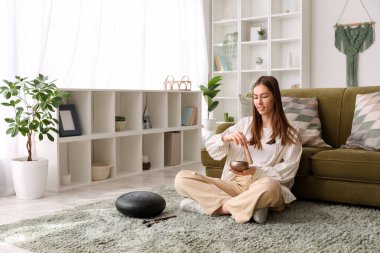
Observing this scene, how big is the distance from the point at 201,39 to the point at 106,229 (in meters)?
4.01

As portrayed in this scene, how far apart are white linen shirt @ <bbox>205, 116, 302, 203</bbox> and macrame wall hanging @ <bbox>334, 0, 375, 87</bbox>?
293 cm

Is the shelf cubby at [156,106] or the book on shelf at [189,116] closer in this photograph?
the shelf cubby at [156,106]

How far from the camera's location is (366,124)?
3148mm

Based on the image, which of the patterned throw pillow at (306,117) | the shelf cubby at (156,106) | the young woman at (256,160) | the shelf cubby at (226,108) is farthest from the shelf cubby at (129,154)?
the shelf cubby at (226,108)

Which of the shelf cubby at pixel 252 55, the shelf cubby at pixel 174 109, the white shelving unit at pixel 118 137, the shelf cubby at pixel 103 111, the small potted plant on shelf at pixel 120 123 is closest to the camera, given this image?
the white shelving unit at pixel 118 137

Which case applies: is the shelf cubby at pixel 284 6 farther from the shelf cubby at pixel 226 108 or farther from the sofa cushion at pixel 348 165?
the sofa cushion at pixel 348 165

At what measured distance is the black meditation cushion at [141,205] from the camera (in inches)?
103

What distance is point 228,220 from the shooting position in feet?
8.41

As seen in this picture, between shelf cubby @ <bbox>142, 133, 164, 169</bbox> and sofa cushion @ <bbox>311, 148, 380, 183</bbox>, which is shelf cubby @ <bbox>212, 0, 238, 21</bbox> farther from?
sofa cushion @ <bbox>311, 148, 380, 183</bbox>

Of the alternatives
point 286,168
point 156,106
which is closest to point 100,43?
point 156,106

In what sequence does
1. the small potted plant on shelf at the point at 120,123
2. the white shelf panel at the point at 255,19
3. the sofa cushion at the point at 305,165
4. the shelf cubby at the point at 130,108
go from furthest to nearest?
the white shelf panel at the point at 255,19, the shelf cubby at the point at 130,108, the small potted plant on shelf at the point at 120,123, the sofa cushion at the point at 305,165

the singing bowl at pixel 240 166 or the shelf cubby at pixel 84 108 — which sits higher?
the shelf cubby at pixel 84 108

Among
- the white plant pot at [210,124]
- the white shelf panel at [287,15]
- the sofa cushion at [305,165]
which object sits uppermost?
the white shelf panel at [287,15]

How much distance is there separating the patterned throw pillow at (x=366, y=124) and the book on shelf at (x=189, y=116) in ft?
7.52
